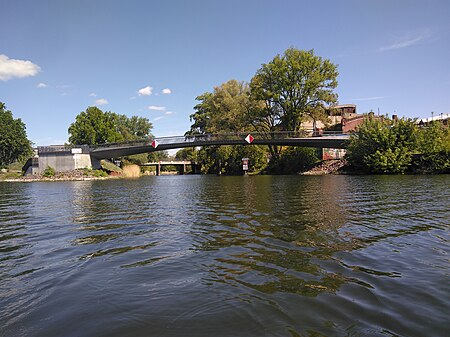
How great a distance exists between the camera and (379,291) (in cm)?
428

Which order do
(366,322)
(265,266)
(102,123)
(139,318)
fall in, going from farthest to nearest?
(102,123) < (265,266) < (139,318) < (366,322)

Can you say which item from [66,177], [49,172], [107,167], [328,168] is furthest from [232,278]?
[107,167]

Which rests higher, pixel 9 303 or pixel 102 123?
pixel 102 123

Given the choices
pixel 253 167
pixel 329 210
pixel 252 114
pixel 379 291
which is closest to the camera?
pixel 379 291

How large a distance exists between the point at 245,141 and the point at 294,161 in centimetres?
985

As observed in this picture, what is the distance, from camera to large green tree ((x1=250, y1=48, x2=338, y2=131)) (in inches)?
1976

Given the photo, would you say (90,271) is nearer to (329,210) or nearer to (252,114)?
(329,210)

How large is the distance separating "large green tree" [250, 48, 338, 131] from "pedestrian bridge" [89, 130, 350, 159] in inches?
166

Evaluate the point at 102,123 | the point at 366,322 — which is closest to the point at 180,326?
the point at 366,322

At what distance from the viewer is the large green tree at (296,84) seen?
50188 mm

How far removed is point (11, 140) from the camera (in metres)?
72.5

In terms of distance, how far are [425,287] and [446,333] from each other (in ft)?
4.23

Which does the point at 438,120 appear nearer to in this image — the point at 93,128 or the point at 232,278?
the point at 232,278

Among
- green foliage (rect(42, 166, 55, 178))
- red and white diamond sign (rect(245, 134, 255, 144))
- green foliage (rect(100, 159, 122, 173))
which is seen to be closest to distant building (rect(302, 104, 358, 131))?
red and white diamond sign (rect(245, 134, 255, 144))
